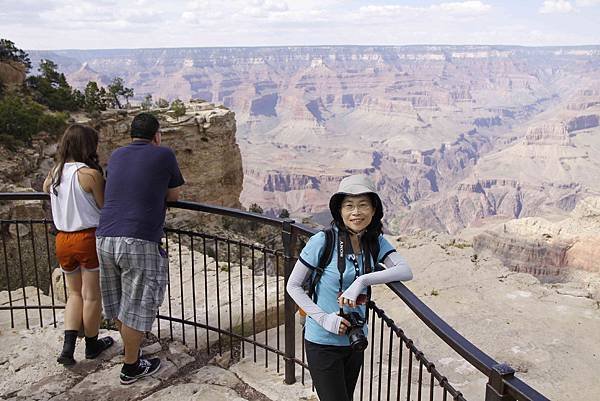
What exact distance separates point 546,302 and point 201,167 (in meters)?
17.2

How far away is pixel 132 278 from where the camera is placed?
360 centimetres

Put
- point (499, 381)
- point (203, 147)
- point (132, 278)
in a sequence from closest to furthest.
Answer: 1. point (499, 381)
2. point (132, 278)
3. point (203, 147)

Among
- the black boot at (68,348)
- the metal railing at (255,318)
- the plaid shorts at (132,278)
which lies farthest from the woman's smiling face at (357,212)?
the black boot at (68,348)

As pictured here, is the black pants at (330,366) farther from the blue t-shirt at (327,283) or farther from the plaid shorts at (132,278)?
the plaid shorts at (132,278)

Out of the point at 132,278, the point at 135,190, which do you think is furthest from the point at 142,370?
the point at 135,190

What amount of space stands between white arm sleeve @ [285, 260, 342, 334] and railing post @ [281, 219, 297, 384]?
0.93 meters

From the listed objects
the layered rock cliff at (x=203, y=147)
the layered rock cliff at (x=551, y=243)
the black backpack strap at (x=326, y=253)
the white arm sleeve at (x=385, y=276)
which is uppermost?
the black backpack strap at (x=326, y=253)

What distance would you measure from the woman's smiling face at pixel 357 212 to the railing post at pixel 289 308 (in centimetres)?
94

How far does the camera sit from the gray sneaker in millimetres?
3900

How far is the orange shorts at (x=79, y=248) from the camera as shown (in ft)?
12.3

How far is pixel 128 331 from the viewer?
3744 mm

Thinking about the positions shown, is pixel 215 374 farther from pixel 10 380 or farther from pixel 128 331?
pixel 10 380

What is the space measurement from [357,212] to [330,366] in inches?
31.7

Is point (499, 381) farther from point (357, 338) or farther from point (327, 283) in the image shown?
point (327, 283)
